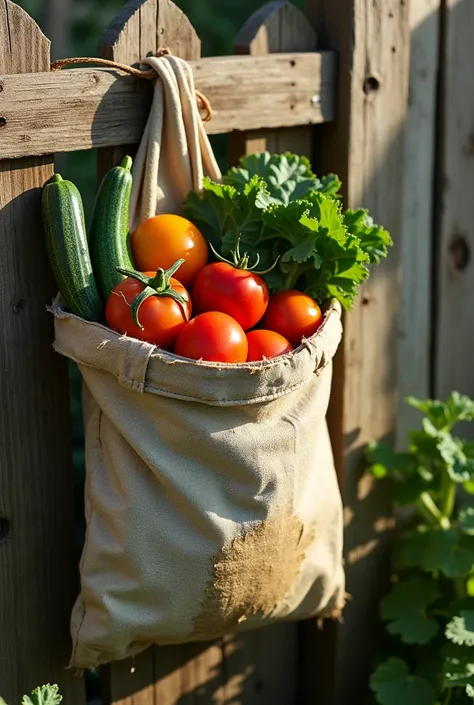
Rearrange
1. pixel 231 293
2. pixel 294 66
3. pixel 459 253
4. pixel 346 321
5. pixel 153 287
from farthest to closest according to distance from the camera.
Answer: pixel 459 253
pixel 346 321
pixel 294 66
pixel 231 293
pixel 153 287

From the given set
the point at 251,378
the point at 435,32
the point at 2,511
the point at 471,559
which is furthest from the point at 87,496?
the point at 435,32

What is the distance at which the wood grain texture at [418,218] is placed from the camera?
8.93 feet

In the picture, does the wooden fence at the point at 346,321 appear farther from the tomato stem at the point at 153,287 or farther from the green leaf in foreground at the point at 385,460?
the tomato stem at the point at 153,287

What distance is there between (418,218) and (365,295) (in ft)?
1.28

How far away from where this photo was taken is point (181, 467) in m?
1.87

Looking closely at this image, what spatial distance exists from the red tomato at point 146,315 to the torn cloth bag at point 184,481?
0.11ft

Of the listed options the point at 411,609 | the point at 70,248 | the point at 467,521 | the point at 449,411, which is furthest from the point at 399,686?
the point at 70,248

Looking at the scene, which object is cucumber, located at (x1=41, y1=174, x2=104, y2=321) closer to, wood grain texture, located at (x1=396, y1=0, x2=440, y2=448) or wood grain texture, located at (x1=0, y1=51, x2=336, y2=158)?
wood grain texture, located at (x1=0, y1=51, x2=336, y2=158)

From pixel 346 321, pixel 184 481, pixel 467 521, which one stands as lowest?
pixel 467 521

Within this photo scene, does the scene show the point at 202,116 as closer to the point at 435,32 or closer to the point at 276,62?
the point at 276,62

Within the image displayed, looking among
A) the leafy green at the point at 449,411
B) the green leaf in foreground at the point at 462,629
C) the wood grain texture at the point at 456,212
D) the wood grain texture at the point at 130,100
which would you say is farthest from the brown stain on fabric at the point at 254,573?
the wood grain texture at the point at 456,212

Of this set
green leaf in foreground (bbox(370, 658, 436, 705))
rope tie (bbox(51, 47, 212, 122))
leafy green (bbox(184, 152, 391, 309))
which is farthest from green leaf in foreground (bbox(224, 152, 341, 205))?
green leaf in foreground (bbox(370, 658, 436, 705))

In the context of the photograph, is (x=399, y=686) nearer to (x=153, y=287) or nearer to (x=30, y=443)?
(x=30, y=443)

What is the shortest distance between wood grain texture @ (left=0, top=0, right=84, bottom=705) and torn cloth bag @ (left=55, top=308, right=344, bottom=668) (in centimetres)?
11
